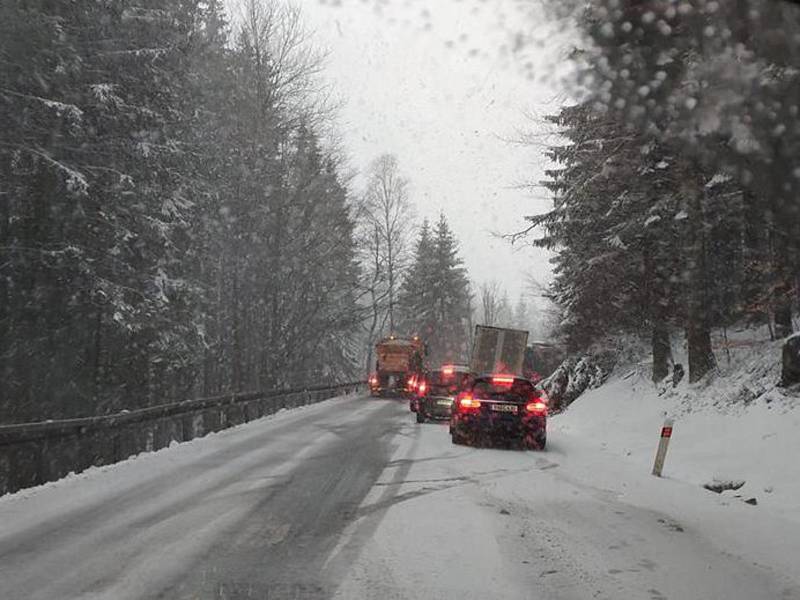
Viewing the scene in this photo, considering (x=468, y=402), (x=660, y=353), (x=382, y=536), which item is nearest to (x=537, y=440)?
(x=468, y=402)

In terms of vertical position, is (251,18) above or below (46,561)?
above

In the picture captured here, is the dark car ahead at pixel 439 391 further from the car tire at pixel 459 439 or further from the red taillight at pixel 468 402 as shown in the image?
the red taillight at pixel 468 402

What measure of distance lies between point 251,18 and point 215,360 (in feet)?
47.2

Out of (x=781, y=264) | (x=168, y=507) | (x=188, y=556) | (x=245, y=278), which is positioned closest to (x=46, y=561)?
(x=188, y=556)

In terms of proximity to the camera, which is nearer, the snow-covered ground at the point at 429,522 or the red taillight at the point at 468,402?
the snow-covered ground at the point at 429,522

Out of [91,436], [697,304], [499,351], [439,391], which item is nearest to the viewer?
[91,436]

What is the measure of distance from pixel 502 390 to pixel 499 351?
1874 cm

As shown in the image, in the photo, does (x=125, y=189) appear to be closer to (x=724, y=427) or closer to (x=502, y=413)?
(x=502, y=413)

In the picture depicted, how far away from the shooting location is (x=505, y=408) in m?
14.5

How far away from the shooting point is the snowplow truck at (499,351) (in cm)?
3325

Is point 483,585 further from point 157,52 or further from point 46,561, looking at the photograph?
point 157,52

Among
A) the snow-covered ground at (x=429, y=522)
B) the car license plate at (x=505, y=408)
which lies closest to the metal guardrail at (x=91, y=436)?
the snow-covered ground at (x=429, y=522)

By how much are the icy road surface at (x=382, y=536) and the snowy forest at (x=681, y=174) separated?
19.8 ft

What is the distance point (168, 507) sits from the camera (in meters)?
8.07
